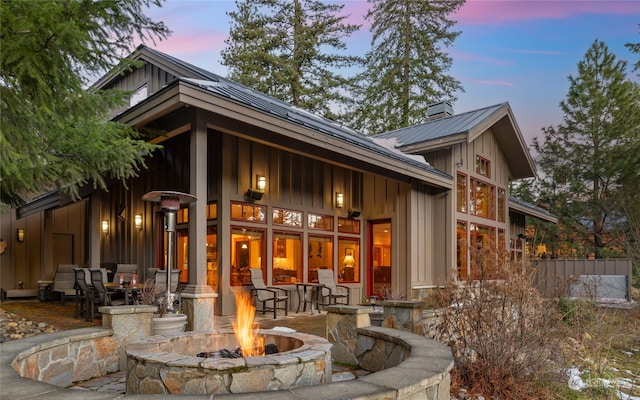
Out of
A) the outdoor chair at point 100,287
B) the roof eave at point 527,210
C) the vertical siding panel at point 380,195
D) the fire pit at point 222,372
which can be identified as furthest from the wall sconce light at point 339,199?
the roof eave at point 527,210

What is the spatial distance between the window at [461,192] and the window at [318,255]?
359cm

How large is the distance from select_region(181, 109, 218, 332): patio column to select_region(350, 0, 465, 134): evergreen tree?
1717cm

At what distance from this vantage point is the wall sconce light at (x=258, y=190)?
8844 mm

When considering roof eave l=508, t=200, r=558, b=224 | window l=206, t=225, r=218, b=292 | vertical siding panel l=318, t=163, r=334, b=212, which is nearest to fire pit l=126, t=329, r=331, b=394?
window l=206, t=225, r=218, b=292

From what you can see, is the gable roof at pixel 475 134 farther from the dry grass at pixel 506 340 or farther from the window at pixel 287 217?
the dry grass at pixel 506 340

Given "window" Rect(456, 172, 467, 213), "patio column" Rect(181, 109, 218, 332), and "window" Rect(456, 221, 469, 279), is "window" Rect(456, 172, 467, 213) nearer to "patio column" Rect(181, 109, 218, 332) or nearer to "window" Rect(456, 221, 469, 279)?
"window" Rect(456, 221, 469, 279)

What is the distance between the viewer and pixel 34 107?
4.18m

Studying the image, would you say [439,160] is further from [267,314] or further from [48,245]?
[48,245]

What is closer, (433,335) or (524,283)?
(524,283)

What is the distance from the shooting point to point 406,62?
22219mm

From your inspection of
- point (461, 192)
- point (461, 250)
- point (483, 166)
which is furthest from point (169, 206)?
point (483, 166)

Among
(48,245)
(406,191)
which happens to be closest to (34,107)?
(406,191)

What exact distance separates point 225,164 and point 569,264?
11.3m

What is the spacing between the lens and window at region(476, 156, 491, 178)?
12.8 m
